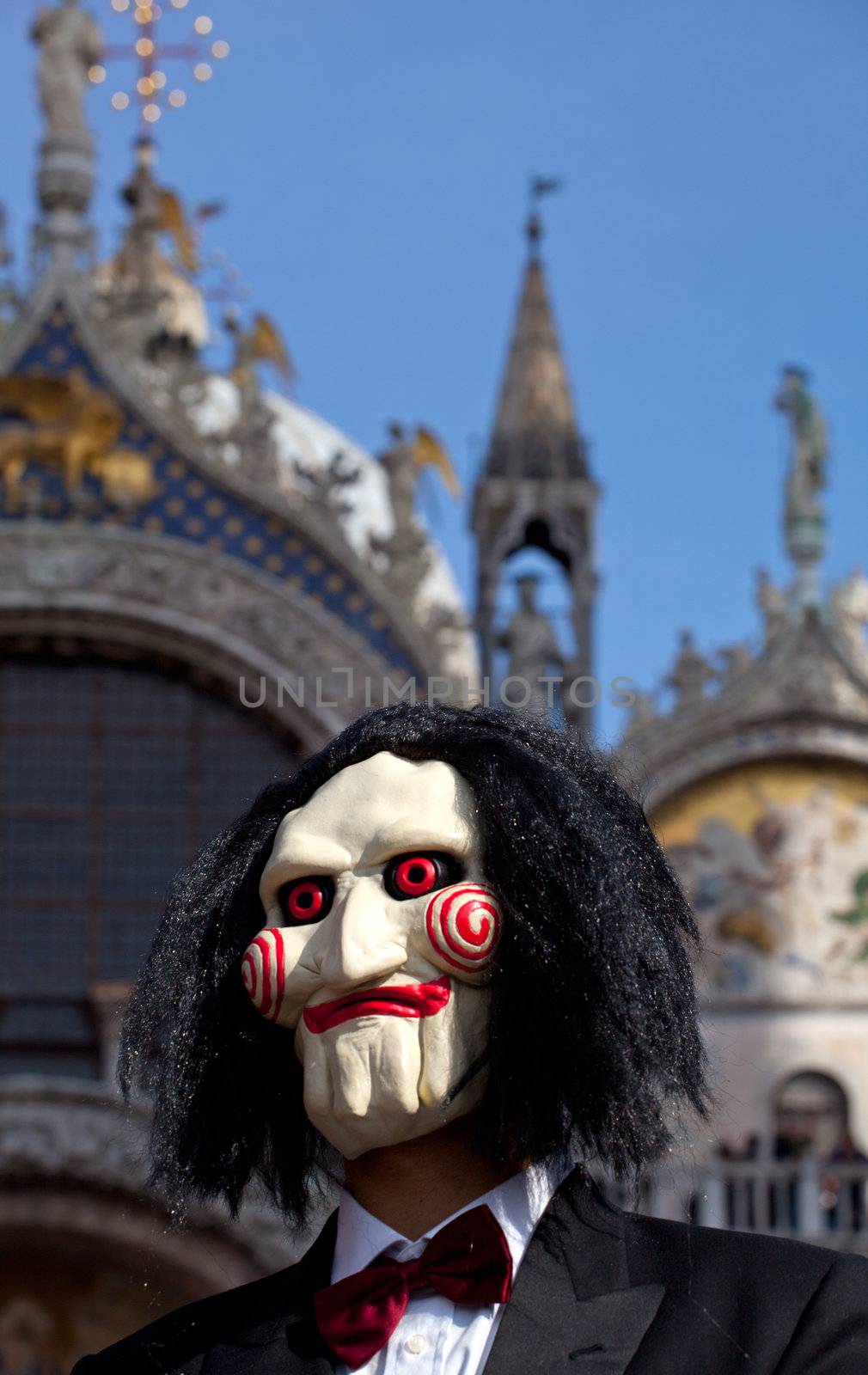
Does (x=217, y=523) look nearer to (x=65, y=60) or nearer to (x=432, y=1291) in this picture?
(x=65, y=60)

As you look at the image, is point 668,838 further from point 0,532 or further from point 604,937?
point 604,937

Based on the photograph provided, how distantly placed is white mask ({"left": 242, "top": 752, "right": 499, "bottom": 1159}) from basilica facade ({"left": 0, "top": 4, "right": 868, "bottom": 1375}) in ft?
28.9

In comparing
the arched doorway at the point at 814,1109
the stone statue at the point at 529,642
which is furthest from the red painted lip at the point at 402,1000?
the arched doorway at the point at 814,1109

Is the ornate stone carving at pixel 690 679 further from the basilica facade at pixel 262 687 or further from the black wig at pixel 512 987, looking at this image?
the black wig at pixel 512 987

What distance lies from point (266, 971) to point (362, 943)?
13 centimetres

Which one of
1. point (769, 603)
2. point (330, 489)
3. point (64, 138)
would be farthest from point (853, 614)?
point (64, 138)

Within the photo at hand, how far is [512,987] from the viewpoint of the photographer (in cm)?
262

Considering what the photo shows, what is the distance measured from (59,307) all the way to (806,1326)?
1132 centimetres

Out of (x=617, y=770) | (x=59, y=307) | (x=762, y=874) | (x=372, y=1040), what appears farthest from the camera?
(x=59, y=307)

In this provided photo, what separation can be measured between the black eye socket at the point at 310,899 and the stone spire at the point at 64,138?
36.4 feet

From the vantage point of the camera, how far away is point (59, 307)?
1319 cm

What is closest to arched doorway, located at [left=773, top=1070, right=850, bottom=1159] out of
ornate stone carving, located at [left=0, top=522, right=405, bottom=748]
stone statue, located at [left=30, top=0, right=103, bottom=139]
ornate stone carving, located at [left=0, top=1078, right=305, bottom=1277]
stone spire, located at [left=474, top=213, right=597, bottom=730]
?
stone spire, located at [left=474, top=213, right=597, bottom=730]

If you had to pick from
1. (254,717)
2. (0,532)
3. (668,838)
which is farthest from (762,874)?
(0,532)

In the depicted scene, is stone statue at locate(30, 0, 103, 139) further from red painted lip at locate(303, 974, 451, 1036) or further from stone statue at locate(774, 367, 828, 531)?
red painted lip at locate(303, 974, 451, 1036)
